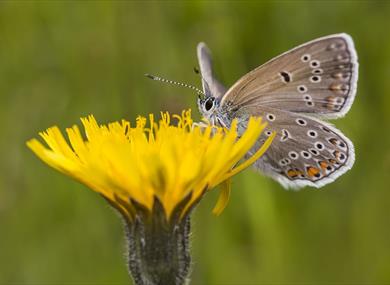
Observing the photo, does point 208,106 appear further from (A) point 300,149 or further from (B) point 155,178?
(B) point 155,178

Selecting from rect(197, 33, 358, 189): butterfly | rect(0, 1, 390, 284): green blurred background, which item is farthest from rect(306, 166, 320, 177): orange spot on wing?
rect(0, 1, 390, 284): green blurred background

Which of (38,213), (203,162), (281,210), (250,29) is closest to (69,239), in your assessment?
(38,213)

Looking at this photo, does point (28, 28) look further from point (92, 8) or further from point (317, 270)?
Answer: point (317, 270)

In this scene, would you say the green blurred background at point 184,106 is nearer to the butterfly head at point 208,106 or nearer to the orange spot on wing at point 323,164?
the butterfly head at point 208,106

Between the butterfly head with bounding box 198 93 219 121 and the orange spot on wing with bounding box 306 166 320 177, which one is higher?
the butterfly head with bounding box 198 93 219 121

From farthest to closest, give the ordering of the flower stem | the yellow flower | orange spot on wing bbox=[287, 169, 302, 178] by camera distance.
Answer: orange spot on wing bbox=[287, 169, 302, 178] → the flower stem → the yellow flower

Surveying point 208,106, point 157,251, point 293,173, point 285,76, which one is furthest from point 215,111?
point 157,251

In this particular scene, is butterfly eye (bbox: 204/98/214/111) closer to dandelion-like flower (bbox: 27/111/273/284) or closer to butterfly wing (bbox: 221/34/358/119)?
butterfly wing (bbox: 221/34/358/119)
